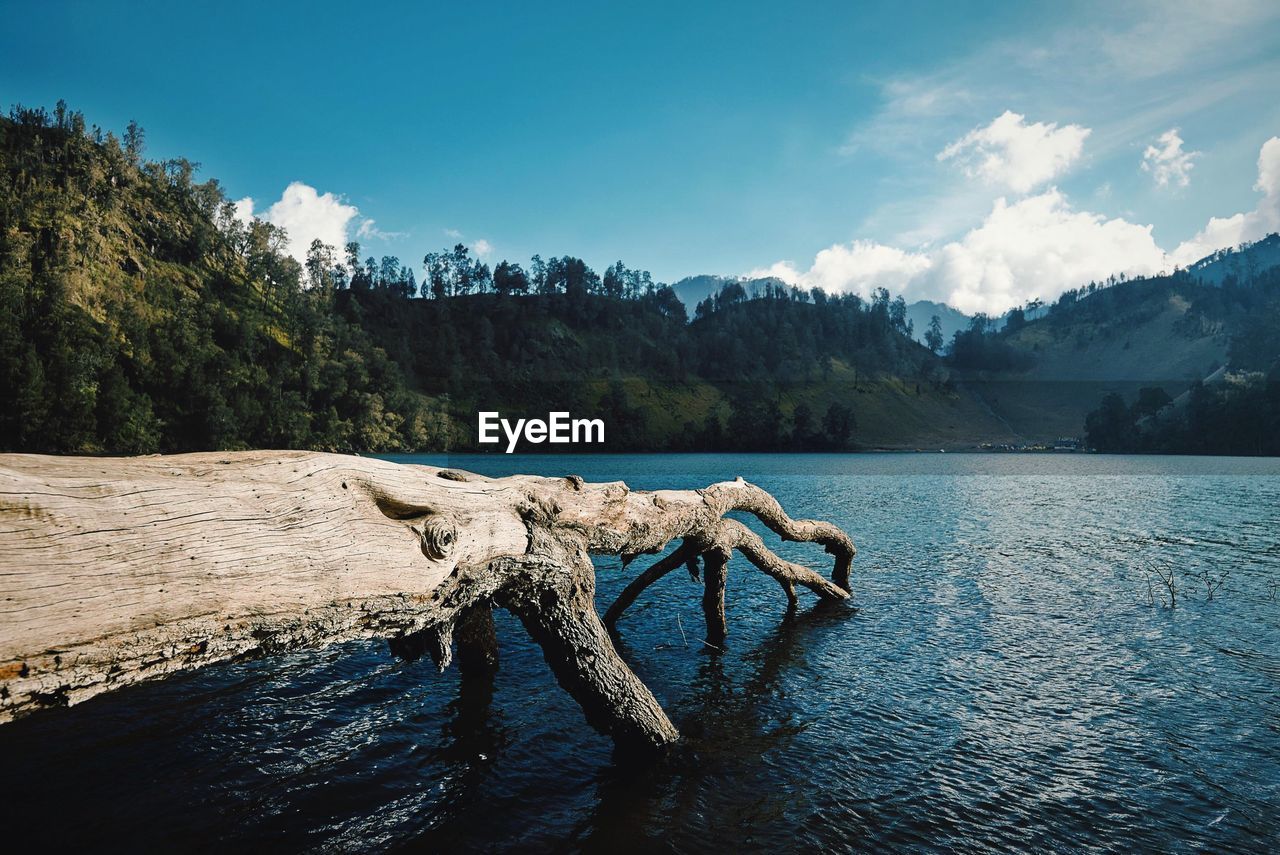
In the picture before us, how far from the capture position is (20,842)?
8.08 metres

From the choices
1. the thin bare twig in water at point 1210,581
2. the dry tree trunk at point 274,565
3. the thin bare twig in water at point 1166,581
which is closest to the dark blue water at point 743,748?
the thin bare twig in water at point 1166,581

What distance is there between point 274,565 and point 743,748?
29.0 feet

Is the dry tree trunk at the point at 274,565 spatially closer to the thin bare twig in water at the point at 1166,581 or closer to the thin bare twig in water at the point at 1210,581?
the thin bare twig in water at the point at 1166,581

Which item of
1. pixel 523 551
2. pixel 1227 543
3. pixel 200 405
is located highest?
pixel 200 405

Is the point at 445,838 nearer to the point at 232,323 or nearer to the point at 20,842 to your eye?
the point at 20,842

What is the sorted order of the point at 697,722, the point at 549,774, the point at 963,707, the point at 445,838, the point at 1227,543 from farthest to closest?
the point at 1227,543
the point at 963,707
the point at 697,722
the point at 549,774
the point at 445,838

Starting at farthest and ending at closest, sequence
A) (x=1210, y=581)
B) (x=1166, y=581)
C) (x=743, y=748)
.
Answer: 1. (x=1166, y=581)
2. (x=1210, y=581)
3. (x=743, y=748)

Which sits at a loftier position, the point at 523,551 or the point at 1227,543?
the point at 523,551

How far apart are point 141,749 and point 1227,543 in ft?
165

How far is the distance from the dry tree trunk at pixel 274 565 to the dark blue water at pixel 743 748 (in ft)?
6.21

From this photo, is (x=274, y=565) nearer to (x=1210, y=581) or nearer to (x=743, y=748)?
(x=743, y=748)

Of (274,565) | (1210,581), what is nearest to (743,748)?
(274,565)

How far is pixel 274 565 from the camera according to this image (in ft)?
18.5

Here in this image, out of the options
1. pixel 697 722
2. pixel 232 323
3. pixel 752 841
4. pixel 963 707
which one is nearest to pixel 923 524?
pixel 963 707
